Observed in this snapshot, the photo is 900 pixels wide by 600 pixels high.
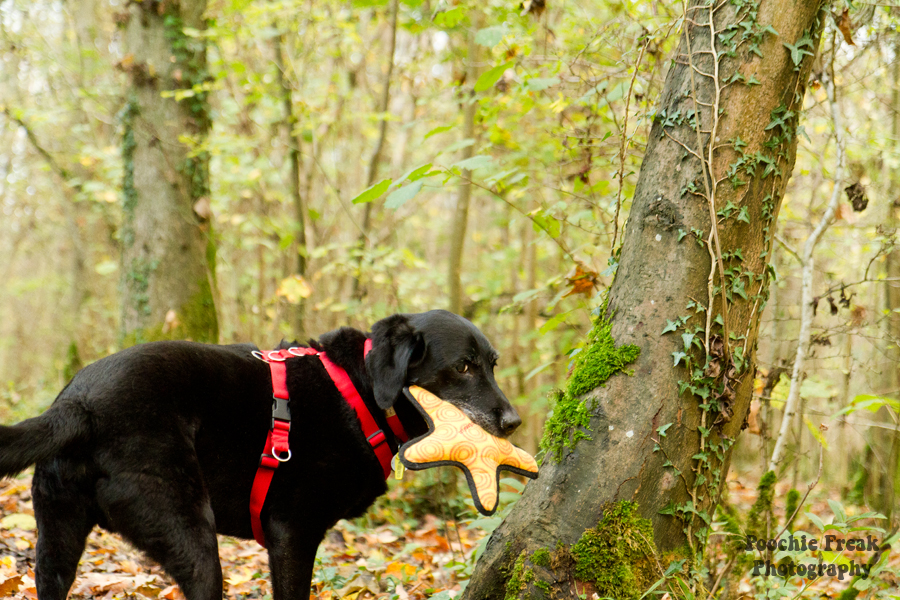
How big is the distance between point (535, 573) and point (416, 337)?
1184 mm

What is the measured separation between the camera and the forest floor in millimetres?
3307

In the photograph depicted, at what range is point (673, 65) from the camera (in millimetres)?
2816

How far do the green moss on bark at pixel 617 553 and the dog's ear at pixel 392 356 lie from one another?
1.05 metres

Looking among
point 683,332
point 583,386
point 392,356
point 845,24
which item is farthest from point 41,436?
point 845,24

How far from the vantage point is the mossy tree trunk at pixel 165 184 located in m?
6.22

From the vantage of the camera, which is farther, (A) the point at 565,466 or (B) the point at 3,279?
(B) the point at 3,279

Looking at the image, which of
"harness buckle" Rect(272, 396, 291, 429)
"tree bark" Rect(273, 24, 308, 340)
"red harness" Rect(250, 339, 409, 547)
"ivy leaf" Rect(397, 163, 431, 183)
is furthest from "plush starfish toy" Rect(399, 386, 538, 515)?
"tree bark" Rect(273, 24, 308, 340)

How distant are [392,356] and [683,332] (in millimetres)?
1313

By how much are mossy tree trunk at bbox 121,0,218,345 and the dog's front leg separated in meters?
3.91

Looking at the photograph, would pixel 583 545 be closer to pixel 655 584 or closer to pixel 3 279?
pixel 655 584

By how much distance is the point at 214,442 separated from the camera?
2.70m

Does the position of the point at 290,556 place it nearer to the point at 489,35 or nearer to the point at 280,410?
the point at 280,410

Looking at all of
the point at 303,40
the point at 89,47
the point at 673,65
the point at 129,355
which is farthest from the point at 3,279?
the point at 673,65

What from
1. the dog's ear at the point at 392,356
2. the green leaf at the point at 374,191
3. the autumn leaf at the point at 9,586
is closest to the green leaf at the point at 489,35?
the green leaf at the point at 374,191
